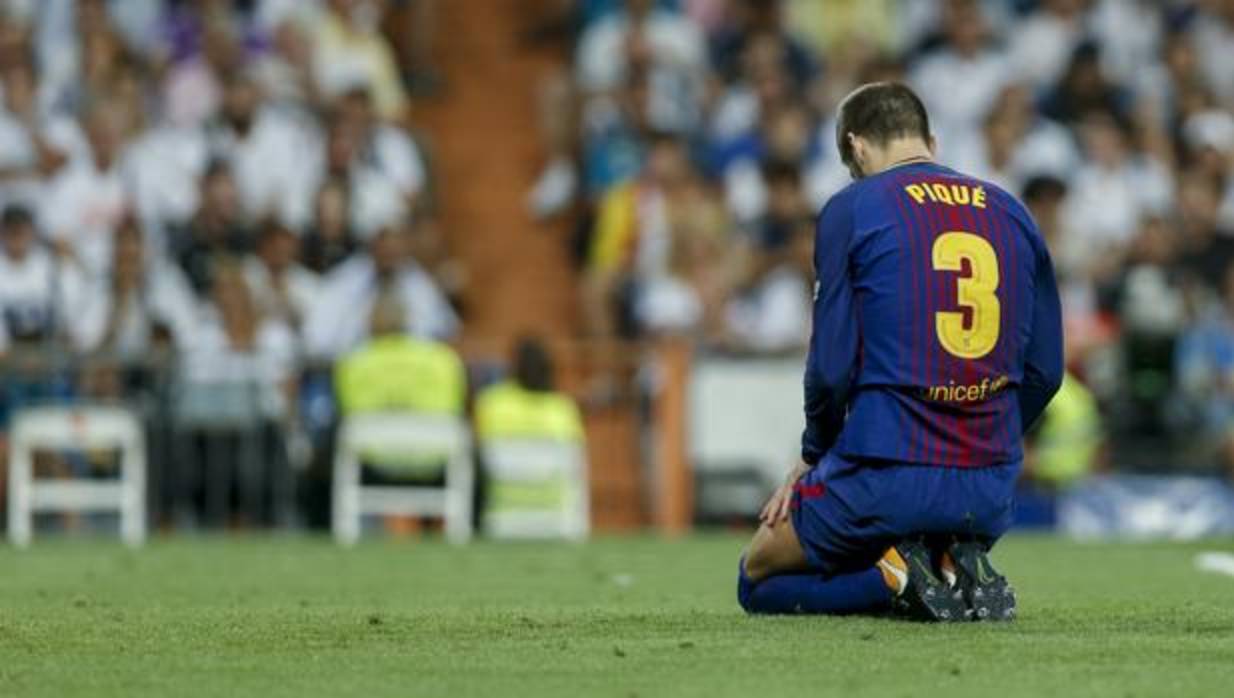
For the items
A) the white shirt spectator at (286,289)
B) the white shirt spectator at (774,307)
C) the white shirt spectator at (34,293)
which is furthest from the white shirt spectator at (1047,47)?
the white shirt spectator at (34,293)

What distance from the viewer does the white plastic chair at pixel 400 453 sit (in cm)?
2003

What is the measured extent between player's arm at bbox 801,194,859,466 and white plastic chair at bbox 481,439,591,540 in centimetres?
1035

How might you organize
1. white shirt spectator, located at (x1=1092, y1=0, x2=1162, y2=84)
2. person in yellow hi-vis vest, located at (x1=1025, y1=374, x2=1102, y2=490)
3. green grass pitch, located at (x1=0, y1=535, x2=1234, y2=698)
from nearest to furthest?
green grass pitch, located at (x1=0, y1=535, x2=1234, y2=698)
person in yellow hi-vis vest, located at (x1=1025, y1=374, x2=1102, y2=490)
white shirt spectator, located at (x1=1092, y1=0, x2=1162, y2=84)

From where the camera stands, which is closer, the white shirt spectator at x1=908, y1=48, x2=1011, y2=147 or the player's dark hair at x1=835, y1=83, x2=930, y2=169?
the player's dark hair at x1=835, y1=83, x2=930, y2=169

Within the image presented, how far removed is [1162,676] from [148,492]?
43.8 ft

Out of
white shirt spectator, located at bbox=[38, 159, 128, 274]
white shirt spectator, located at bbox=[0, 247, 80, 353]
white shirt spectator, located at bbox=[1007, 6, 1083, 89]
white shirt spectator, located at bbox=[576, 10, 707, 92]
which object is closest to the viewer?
white shirt spectator, located at bbox=[0, 247, 80, 353]

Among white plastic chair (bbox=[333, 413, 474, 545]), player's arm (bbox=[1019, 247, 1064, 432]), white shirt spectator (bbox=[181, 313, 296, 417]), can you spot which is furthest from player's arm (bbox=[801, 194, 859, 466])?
white shirt spectator (bbox=[181, 313, 296, 417])

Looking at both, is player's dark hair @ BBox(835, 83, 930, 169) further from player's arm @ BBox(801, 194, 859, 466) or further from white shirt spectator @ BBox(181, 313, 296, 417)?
white shirt spectator @ BBox(181, 313, 296, 417)

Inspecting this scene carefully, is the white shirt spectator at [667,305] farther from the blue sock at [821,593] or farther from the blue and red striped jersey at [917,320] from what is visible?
the blue and red striped jersey at [917,320]

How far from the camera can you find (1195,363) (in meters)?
21.7

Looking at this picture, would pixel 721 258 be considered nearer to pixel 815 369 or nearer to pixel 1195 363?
pixel 1195 363

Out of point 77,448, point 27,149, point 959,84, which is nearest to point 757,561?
point 77,448

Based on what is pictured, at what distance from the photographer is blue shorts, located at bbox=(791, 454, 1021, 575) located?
9727mm

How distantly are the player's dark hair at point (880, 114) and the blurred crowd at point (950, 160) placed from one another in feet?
35.6
